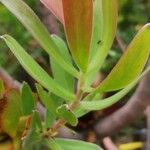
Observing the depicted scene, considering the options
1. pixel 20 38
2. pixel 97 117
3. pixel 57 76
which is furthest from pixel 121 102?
pixel 57 76

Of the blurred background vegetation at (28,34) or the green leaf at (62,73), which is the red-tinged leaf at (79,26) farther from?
the blurred background vegetation at (28,34)

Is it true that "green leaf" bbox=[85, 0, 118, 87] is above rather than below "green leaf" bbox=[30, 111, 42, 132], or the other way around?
above

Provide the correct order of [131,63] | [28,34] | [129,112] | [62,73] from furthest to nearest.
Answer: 1. [28,34]
2. [129,112]
3. [62,73]
4. [131,63]

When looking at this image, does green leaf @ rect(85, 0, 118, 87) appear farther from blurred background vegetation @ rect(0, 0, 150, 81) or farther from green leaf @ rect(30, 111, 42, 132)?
blurred background vegetation @ rect(0, 0, 150, 81)

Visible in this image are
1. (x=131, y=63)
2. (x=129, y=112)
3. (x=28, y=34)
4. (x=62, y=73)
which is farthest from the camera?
(x=28, y=34)

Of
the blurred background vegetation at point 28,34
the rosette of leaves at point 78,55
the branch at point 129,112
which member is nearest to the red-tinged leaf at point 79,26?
the rosette of leaves at point 78,55

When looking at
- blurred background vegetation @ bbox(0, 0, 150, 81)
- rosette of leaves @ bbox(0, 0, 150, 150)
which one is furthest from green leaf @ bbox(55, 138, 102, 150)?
blurred background vegetation @ bbox(0, 0, 150, 81)

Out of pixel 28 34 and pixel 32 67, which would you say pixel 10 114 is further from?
pixel 28 34

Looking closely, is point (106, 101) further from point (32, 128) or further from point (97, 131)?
point (97, 131)

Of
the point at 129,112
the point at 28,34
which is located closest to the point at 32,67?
the point at 129,112
